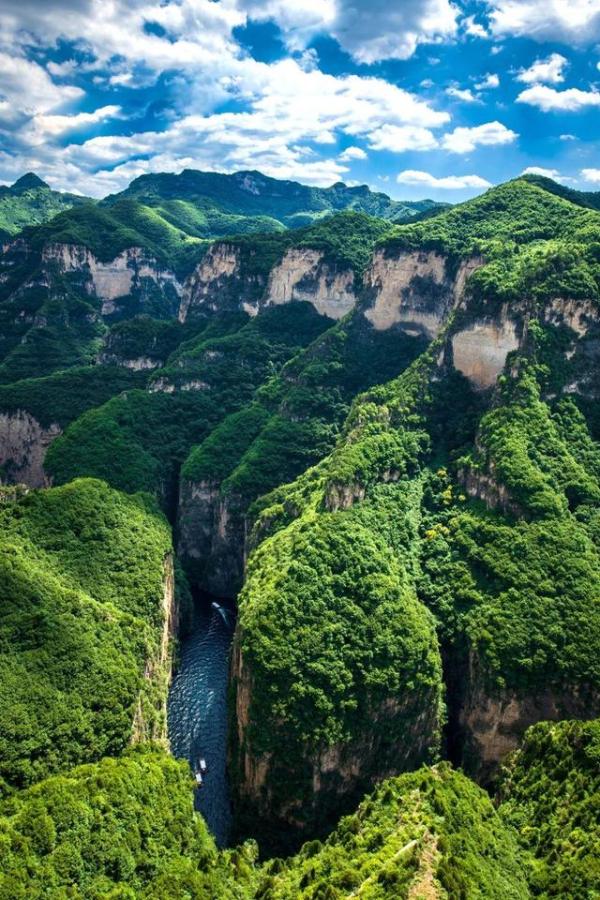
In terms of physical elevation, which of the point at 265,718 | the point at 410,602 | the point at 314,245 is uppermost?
the point at 314,245

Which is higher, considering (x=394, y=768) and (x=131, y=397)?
(x=131, y=397)

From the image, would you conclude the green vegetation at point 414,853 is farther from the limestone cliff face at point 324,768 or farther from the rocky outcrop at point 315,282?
the rocky outcrop at point 315,282

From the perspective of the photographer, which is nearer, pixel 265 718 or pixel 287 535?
pixel 265 718

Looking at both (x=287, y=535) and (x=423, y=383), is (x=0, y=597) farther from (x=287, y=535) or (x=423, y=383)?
(x=423, y=383)

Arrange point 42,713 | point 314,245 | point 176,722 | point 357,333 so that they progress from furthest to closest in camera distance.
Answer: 1. point 314,245
2. point 357,333
3. point 176,722
4. point 42,713

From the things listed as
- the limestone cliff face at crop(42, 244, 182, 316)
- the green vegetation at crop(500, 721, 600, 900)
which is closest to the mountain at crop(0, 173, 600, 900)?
the green vegetation at crop(500, 721, 600, 900)

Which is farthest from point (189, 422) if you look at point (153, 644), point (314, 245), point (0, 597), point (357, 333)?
point (0, 597)

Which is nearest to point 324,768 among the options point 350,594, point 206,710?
Result: point 350,594
